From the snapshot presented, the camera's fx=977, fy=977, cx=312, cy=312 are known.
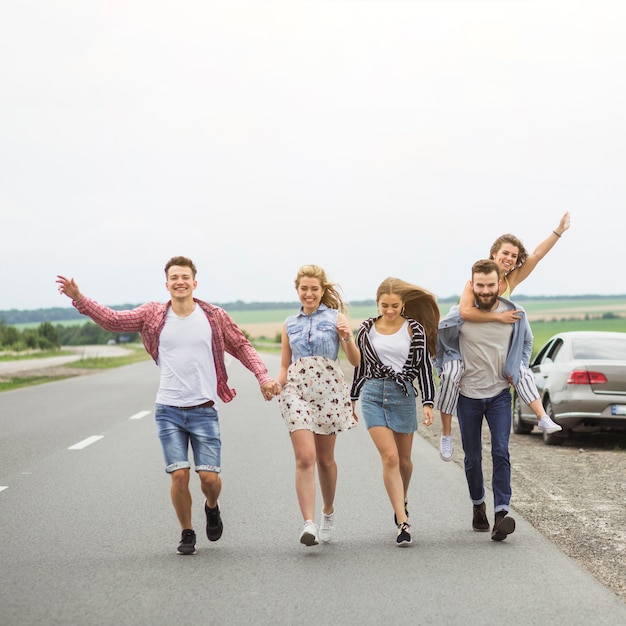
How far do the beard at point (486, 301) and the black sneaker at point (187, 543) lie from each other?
7.78 ft

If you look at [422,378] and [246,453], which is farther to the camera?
[246,453]

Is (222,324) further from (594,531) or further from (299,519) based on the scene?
(594,531)

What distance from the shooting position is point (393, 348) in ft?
20.8

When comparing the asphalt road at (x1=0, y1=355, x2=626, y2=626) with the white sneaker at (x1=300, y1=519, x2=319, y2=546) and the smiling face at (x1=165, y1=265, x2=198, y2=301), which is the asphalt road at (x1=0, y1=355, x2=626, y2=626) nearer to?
the white sneaker at (x1=300, y1=519, x2=319, y2=546)

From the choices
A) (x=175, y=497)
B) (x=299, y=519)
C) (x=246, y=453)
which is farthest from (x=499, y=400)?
(x=246, y=453)

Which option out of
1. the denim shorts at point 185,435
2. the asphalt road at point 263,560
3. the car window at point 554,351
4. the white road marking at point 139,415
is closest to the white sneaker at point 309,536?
the asphalt road at point 263,560

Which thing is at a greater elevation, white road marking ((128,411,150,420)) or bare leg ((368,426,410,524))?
bare leg ((368,426,410,524))

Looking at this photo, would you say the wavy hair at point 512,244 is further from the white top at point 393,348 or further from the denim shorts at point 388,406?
the denim shorts at point 388,406

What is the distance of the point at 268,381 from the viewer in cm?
615

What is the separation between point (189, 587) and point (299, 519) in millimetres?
2044

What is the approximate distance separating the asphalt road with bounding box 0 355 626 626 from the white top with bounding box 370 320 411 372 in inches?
45.5

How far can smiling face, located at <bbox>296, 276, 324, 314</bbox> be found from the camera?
6242 mm

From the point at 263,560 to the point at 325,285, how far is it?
1780mm

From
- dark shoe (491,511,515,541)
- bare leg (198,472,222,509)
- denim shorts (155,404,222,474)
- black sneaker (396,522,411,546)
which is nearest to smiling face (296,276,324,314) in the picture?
denim shorts (155,404,222,474)
